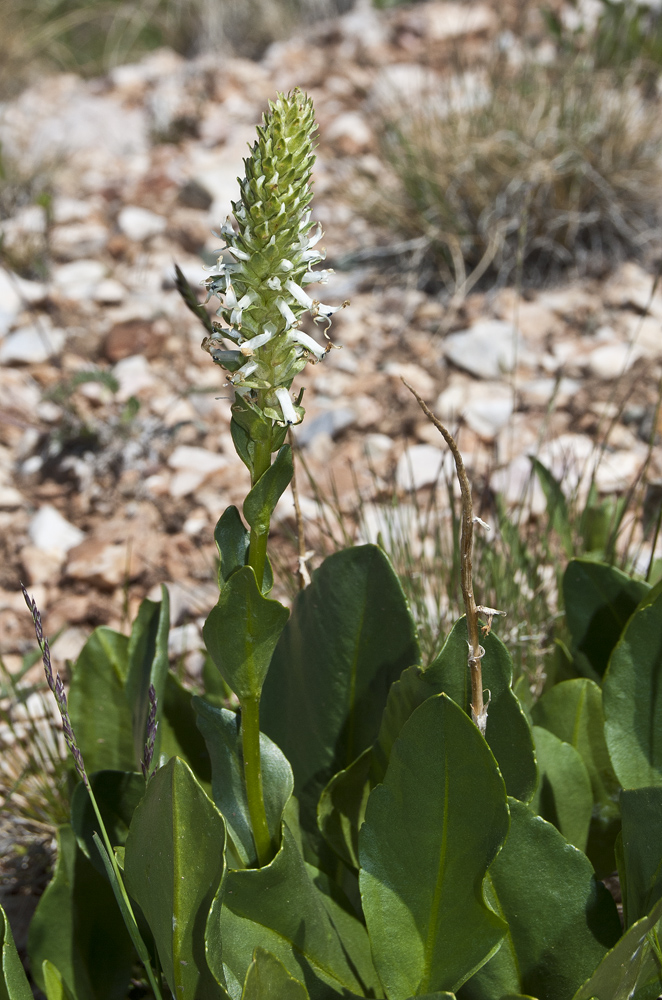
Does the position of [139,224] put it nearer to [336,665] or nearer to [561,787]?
[336,665]

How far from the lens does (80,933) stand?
116 cm

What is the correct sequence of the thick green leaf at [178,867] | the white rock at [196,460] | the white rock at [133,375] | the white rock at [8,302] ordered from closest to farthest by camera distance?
the thick green leaf at [178,867] → the white rock at [196,460] → the white rock at [133,375] → the white rock at [8,302]

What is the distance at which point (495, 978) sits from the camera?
3.32 feet

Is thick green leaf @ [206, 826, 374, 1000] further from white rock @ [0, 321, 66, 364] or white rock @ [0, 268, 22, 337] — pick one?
white rock @ [0, 268, 22, 337]

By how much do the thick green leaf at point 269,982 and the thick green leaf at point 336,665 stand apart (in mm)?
308

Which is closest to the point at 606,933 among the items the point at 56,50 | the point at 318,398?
the point at 318,398

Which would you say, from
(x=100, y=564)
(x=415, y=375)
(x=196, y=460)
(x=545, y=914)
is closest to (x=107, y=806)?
(x=545, y=914)

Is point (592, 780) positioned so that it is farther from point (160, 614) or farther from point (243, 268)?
point (243, 268)

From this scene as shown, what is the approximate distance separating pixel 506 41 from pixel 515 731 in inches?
172

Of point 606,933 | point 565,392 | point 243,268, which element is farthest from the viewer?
point 565,392

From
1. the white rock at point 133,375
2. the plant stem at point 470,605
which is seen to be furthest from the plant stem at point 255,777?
the white rock at point 133,375

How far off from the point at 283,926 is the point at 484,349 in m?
2.18

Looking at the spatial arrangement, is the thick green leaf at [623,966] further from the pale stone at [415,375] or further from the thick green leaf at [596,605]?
the pale stone at [415,375]

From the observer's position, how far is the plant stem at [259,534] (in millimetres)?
829
